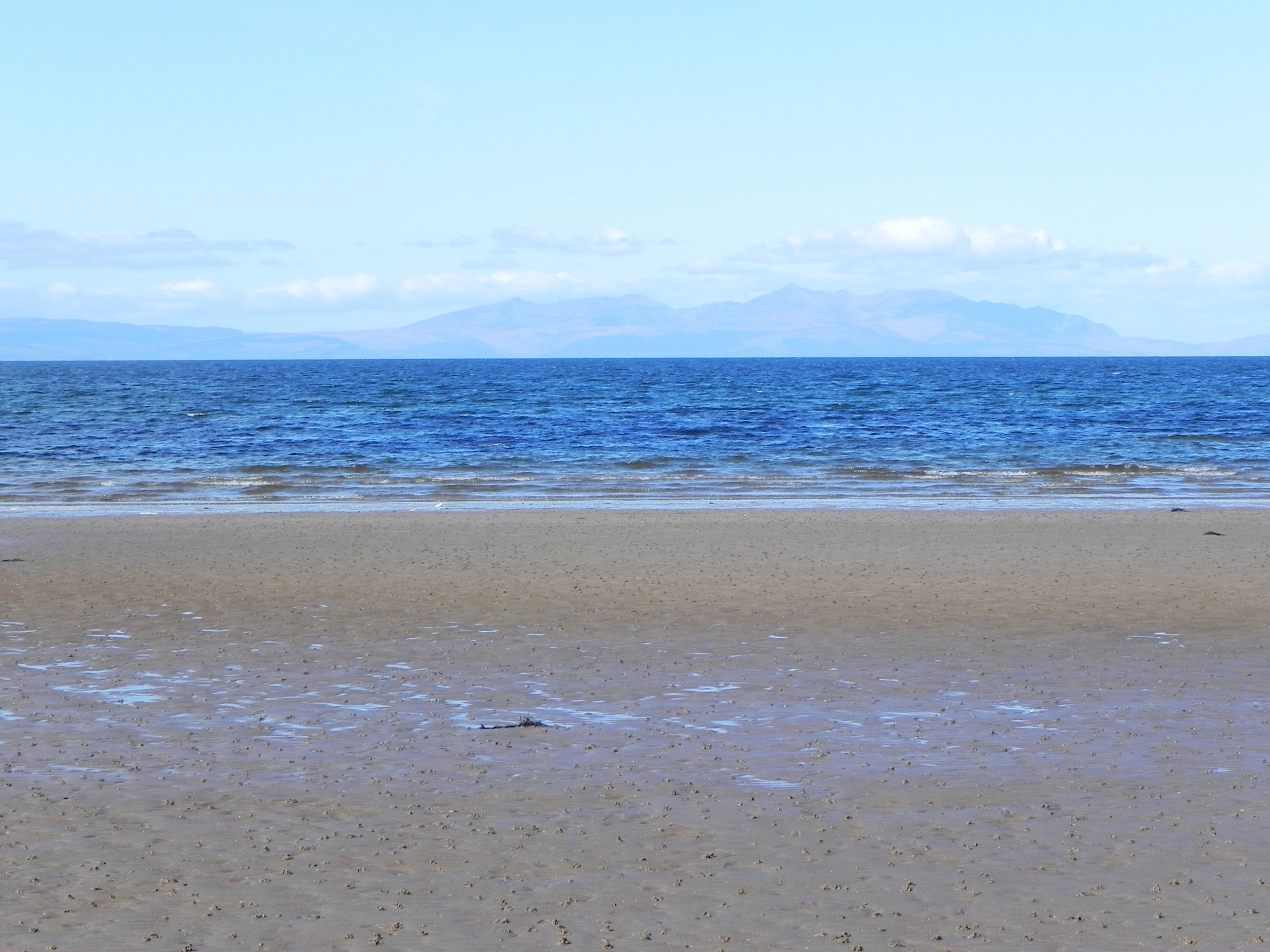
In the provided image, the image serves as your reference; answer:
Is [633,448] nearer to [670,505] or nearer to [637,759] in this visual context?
[670,505]

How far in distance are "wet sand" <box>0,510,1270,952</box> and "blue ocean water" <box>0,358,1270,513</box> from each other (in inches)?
497

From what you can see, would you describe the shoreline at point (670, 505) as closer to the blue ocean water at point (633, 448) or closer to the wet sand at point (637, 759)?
the blue ocean water at point (633, 448)

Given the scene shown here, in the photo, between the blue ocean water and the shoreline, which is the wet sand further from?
the blue ocean water

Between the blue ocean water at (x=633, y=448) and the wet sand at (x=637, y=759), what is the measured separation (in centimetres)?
1261

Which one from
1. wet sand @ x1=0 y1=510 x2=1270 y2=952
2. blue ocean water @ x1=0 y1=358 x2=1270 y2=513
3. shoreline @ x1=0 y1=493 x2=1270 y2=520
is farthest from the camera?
blue ocean water @ x1=0 y1=358 x2=1270 y2=513

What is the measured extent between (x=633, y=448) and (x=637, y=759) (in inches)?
1400

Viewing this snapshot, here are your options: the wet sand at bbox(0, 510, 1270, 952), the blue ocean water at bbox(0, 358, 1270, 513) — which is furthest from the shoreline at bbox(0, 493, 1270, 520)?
the wet sand at bbox(0, 510, 1270, 952)

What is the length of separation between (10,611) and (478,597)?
5.07 meters

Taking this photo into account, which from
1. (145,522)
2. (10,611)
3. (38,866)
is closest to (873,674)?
(38,866)

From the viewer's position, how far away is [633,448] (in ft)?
145

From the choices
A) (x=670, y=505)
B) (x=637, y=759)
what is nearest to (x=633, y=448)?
(x=670, y=505)

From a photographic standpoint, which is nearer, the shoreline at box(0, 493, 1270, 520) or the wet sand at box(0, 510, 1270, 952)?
the wet sand at box(0, 510, 1270, 952)

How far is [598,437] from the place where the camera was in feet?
161

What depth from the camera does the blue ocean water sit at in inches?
1185
